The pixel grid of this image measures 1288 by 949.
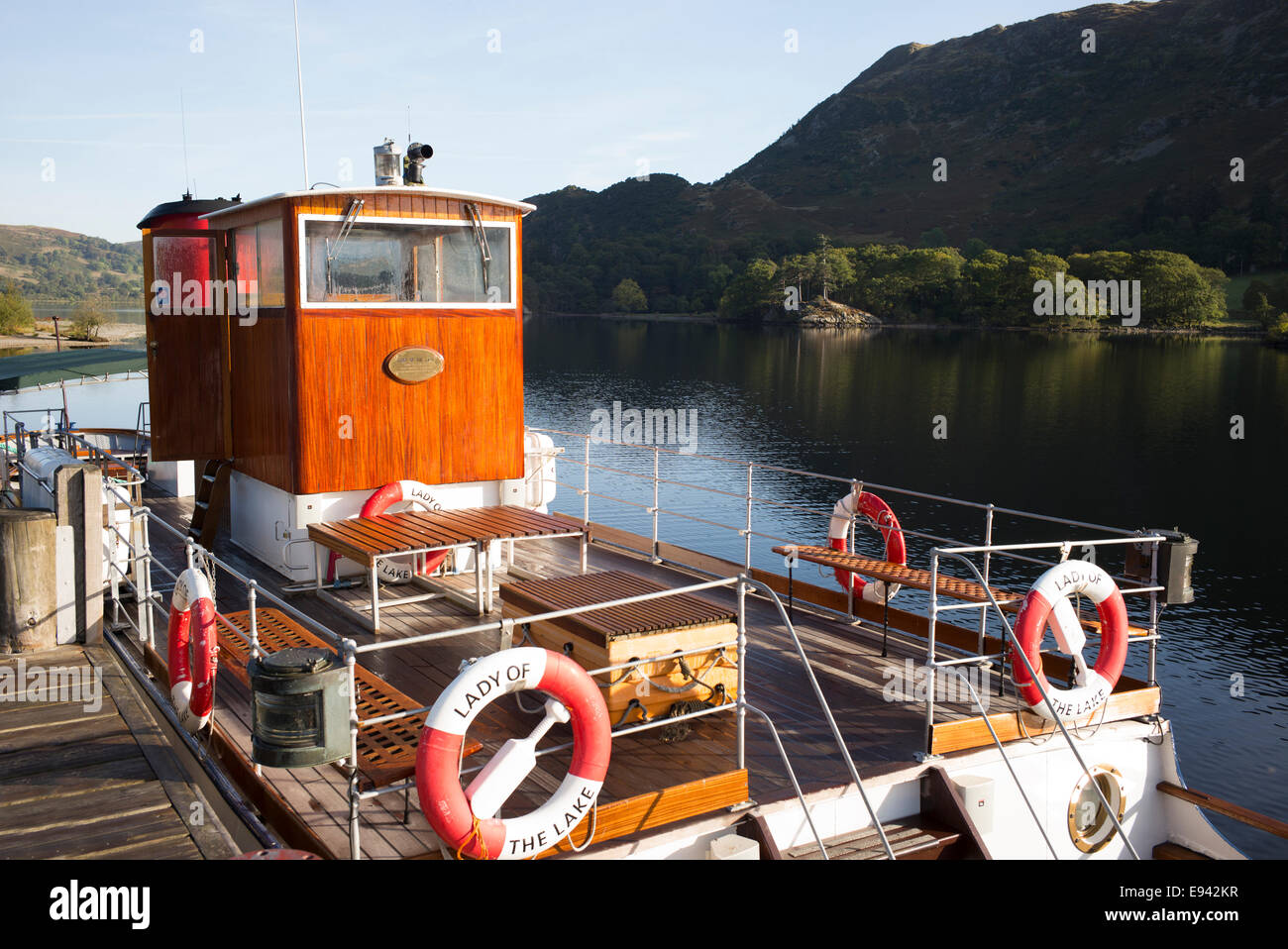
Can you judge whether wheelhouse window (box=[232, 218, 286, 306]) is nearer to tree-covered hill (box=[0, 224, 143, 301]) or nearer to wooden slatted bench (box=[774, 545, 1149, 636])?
wooden slatted bench (box=[774, 545, 1149, 636])

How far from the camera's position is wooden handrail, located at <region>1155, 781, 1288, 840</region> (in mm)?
6527

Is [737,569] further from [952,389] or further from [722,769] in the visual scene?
[952,389]

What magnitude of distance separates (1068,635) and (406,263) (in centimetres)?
A: 627

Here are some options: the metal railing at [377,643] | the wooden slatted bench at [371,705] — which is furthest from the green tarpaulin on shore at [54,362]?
the wooden slatted bench at [371,705]

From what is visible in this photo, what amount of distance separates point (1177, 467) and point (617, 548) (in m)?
28.4

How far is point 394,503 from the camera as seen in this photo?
9555 millimetres

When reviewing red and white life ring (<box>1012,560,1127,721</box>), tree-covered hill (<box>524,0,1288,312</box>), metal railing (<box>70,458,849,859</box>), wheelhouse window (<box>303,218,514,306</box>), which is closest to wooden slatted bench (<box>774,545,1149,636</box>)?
red and white life ring (<box>1012,560,1127,721</box>)

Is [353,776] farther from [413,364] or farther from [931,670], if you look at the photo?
[413,364]

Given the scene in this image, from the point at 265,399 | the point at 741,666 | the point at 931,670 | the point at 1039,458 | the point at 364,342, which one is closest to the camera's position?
the point at 741,666

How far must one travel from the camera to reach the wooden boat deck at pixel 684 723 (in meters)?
5.55

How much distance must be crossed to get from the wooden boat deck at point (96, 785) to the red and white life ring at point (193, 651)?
22cm

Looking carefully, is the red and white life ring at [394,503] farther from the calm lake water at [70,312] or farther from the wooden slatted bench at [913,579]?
the calm lake water at [70,312]

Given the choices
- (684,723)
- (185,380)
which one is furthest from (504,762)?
(185,380)

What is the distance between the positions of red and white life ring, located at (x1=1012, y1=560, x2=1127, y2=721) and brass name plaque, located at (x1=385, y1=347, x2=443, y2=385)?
218 inches
